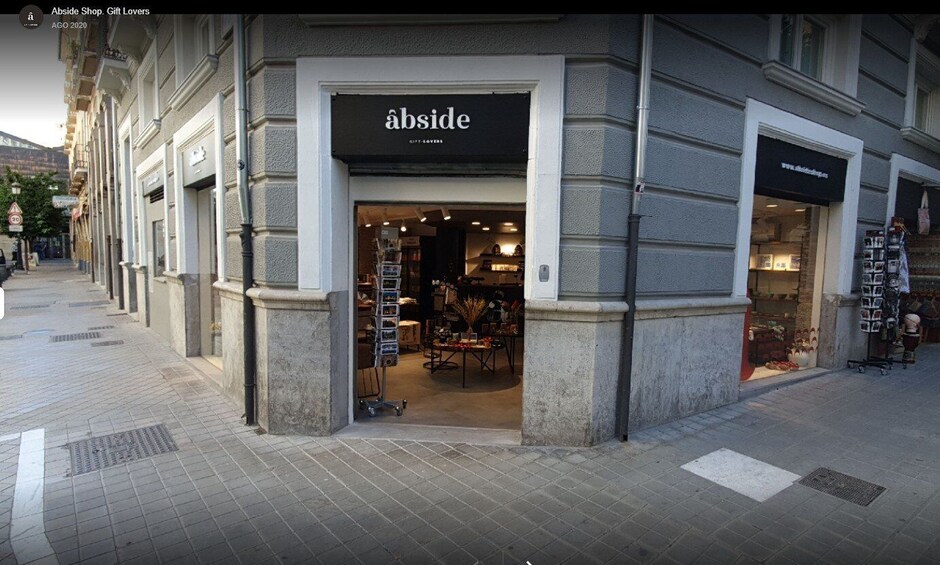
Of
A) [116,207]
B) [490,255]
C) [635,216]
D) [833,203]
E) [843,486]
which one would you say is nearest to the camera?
[843,486]

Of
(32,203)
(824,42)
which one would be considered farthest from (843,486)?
(32,203)

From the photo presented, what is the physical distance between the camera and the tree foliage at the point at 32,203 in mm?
38250

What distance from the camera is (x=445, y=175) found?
5387mm

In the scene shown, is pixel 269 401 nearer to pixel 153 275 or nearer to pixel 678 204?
pixel 678 204

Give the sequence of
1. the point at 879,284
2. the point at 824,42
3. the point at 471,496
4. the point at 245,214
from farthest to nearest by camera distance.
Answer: the point at 879,284 → the point at 824,42 → the point at 245,214 → the point at 471,496

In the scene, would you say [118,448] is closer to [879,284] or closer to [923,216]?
[879,284]

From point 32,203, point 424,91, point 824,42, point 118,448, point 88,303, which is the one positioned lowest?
point 88,303

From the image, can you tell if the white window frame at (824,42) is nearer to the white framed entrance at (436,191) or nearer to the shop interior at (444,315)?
the shop interior at (444,315)

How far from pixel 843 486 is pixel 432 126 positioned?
5143 mm

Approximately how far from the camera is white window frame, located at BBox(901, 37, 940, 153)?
917 centimetres

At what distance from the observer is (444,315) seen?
1169 centimetres

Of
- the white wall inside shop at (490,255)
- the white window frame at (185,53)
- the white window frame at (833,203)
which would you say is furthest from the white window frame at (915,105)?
the white window frame at (185,53)

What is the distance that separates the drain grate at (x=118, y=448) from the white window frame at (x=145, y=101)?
24.0 feet

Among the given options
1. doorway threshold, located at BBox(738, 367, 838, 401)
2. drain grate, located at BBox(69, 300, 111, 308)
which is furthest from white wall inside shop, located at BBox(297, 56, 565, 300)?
drain grate, located at BBox(69, 300, 111, 308)
